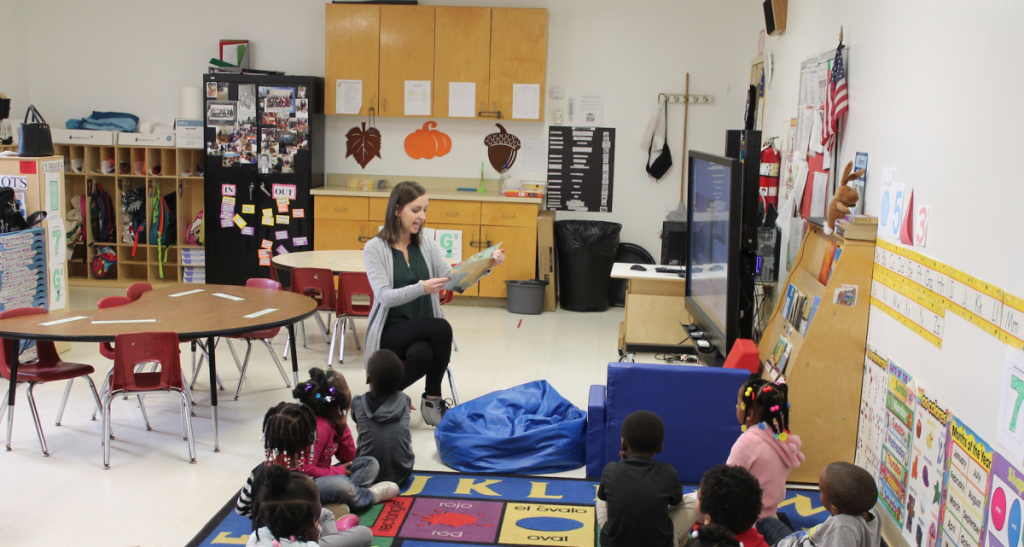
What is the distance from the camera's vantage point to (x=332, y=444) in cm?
313

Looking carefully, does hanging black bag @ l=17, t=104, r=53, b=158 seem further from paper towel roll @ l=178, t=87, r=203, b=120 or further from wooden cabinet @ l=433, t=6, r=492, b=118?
wooden cabinet @ l=433, t=6, r=492, b=118

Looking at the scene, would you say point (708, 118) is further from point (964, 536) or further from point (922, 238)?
point (964, 536)

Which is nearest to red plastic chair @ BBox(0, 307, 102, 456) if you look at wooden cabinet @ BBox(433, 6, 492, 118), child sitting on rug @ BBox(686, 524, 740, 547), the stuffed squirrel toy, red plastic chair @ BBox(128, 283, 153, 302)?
red plastic chair @ BBox(128, 283, 153, 302)

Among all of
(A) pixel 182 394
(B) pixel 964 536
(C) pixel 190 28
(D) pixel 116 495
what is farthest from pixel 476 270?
(C) pixel 190 28

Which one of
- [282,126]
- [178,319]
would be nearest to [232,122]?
[282,126]

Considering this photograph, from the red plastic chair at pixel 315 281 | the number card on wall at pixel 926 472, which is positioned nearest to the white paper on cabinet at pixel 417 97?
the red plastic chair at pixel 315 281

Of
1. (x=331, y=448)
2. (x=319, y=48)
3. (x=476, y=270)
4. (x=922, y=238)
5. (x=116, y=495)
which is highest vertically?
(x=319, y=48)

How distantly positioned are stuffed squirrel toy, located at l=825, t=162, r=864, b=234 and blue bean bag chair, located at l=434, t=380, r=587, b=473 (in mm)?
1452

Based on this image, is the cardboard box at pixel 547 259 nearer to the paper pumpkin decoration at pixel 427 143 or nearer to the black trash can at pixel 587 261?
the black trash can at pixel 587 261

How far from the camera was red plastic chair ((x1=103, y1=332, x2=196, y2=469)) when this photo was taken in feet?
11.5

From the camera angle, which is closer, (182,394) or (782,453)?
(782,453)

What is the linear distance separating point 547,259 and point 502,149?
46.2 inches

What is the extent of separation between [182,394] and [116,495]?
53 cm

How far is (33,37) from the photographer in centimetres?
793
